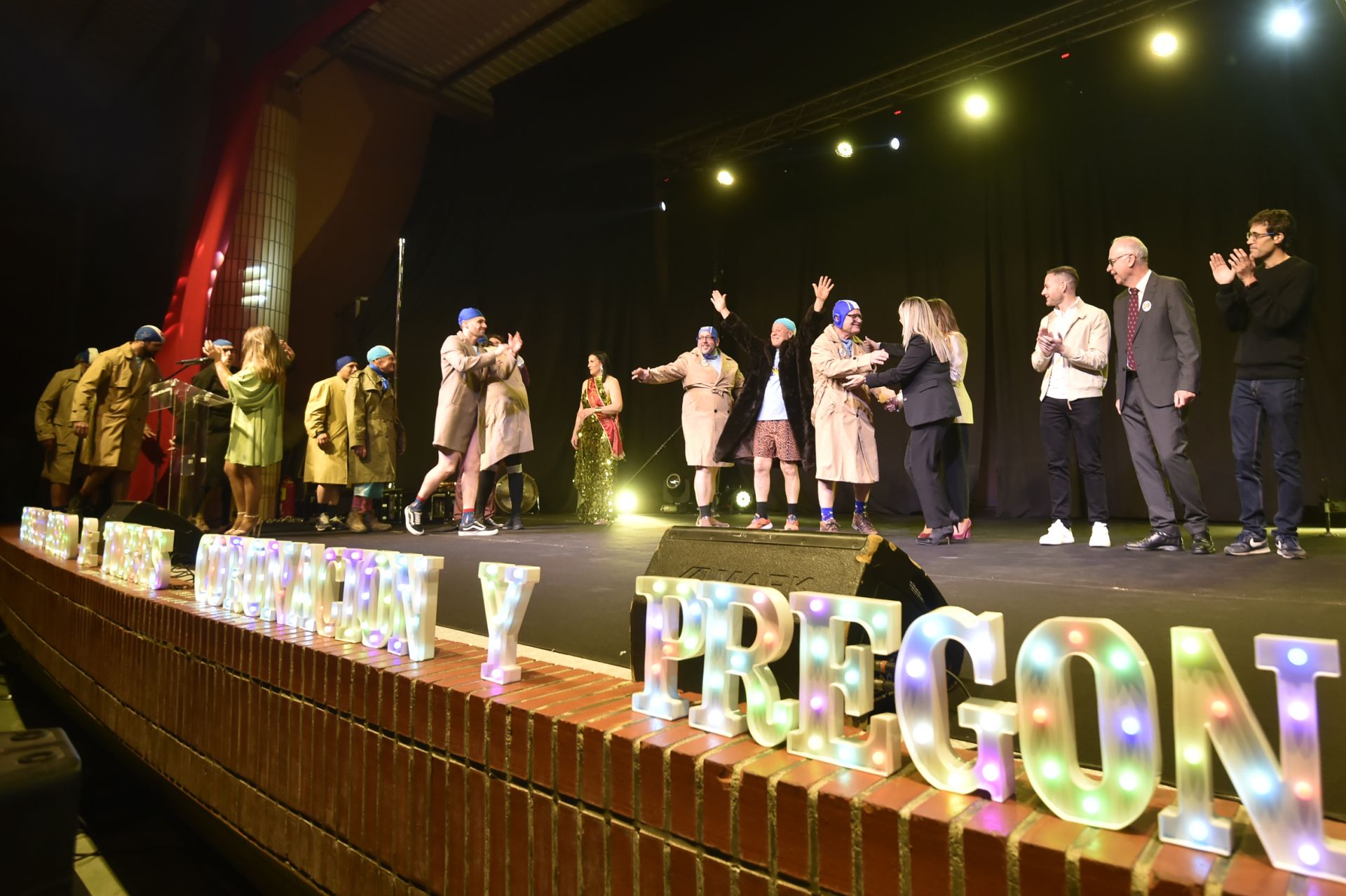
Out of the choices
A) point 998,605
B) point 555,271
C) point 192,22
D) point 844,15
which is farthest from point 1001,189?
point 192,22

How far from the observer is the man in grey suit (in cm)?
367

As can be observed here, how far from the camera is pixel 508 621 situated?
147 cm

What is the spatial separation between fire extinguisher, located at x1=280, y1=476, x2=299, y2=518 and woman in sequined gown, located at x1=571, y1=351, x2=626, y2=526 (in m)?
3.90

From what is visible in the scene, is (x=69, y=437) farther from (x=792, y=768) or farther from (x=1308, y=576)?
(x=1308, y=576)

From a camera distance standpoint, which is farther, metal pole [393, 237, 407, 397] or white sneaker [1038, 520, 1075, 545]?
metal pole [393, 237, 407, 397]

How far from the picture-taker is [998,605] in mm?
2234

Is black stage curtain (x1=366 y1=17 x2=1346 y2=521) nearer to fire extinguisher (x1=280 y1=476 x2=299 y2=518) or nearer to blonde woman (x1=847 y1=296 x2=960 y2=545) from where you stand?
fire extinguisher (x1=280 y1=476 x2=299 y2=518)

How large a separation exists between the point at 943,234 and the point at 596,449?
4416 millimetres

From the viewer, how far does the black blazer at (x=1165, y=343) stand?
368 cm

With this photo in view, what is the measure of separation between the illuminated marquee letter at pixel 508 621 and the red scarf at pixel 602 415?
5416 mm

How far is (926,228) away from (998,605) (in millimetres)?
6682

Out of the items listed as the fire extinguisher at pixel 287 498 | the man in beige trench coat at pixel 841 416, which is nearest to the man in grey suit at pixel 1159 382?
the man in beige trench coat at pixel 841 416

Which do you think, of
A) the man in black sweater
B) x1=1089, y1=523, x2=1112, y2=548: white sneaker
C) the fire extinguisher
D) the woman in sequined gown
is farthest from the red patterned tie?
the fire extinguisher

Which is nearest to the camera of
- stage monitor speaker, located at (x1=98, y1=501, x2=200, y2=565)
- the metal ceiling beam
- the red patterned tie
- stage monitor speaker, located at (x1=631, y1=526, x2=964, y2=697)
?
stage monitor speaker, located at (x1=631, y1=526, x2=964, y2=697)
